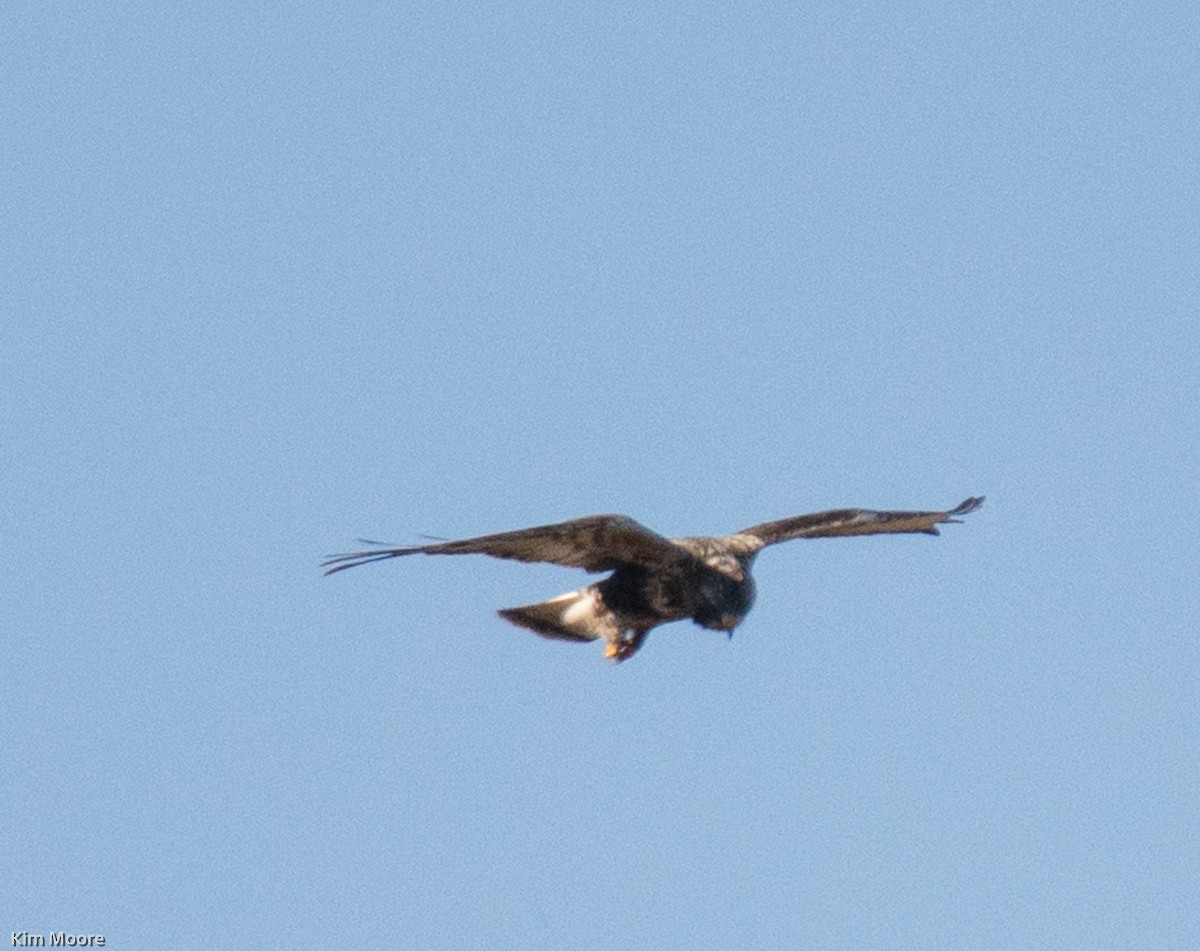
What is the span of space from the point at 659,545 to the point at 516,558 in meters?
0.97

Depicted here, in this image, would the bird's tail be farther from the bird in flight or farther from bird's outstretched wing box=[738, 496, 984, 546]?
bird's outstretched wing box=[738, 496, 984, 546]

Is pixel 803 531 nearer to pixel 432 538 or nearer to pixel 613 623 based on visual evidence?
pixel 613 623

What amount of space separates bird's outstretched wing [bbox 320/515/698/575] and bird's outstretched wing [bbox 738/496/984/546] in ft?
4.41

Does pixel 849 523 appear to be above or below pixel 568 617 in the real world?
above

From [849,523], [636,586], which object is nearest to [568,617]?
[636,586]

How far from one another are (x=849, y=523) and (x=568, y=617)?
2.23m

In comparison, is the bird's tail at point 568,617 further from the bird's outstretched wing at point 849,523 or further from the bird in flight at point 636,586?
the bird's outstretched wing at point 849,523

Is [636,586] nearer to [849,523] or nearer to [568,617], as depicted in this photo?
[568,617]

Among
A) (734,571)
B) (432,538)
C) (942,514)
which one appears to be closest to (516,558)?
(432,538)

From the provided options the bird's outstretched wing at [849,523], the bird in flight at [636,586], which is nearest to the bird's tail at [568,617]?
the bird in flight at [636,586]

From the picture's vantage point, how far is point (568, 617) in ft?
49.7

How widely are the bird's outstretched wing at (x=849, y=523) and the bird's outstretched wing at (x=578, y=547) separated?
1344 mm

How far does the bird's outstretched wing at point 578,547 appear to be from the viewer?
43.8ft

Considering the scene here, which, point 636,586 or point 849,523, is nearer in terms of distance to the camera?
point 636,586
